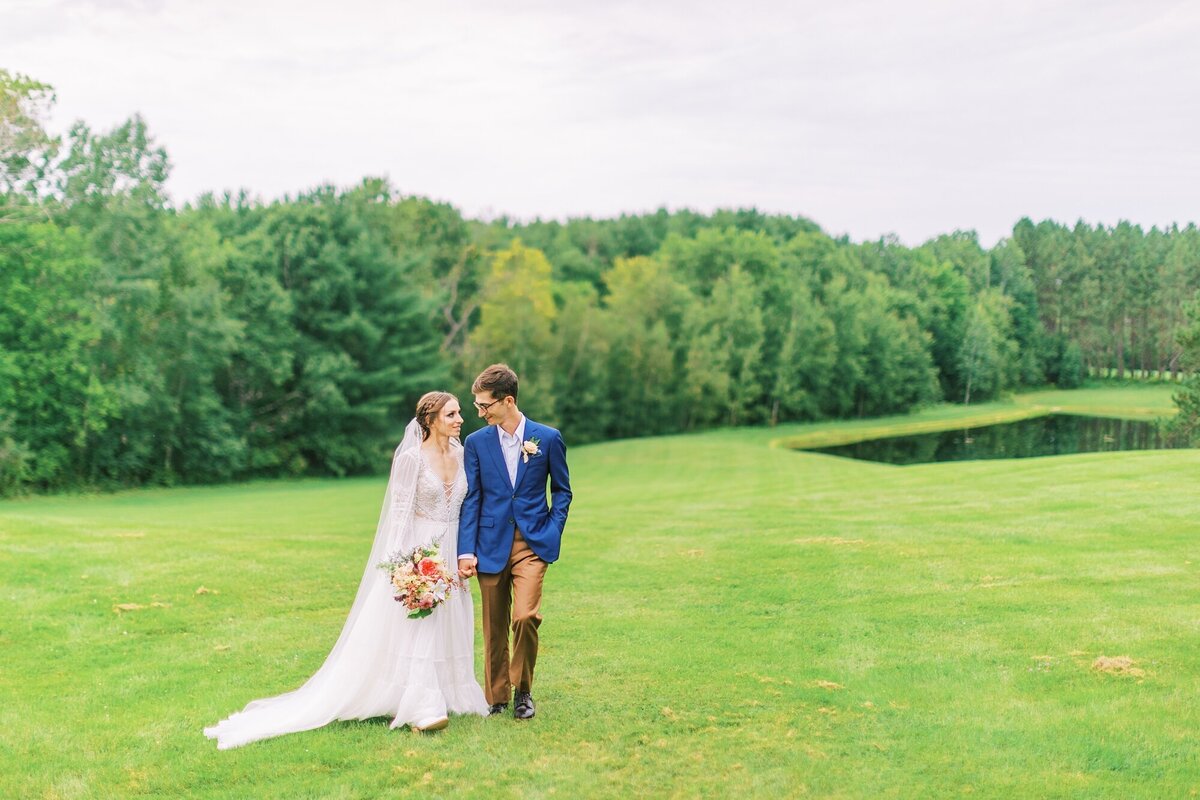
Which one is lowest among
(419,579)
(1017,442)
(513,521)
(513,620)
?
(1017,442)

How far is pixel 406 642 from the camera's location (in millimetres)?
7941

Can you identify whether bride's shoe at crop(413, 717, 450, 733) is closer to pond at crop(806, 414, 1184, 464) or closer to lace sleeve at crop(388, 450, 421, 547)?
lace sleeve at crop(388, 450, 421, 547)

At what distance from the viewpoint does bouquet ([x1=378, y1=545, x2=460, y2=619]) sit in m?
7.66

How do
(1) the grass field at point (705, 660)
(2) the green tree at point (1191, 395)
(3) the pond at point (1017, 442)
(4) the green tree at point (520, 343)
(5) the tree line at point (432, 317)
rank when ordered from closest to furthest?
(1) the grass field at point (705, 660), (5) the tree line at point (432, 317), (2) the green tree at point (1191, 395), (3) the pond at point (1017, 442), (4) the green tree at point (520, 343)

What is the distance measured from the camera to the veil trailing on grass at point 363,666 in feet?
25.8

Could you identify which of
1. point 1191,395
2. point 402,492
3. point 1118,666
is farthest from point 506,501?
point 1191,395

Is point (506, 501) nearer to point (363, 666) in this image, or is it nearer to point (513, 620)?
point (513, 620)

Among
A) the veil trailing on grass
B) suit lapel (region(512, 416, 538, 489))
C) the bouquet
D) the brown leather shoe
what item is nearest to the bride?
the veil trailing on grass

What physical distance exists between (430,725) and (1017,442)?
2528 inches

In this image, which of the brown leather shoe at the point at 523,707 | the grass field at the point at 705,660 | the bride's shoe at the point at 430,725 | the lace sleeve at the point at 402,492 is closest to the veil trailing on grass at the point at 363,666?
the lace sleeve at the point at 402,492

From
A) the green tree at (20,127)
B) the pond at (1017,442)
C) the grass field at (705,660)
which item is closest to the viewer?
the grass field at (705,660)

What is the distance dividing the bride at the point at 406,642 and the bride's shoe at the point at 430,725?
0.04 feet

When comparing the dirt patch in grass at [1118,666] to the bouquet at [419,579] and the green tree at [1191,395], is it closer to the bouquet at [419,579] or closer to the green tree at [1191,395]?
the bouquet at [419,579]

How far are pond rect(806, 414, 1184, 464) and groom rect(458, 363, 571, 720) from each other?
52.8 m
